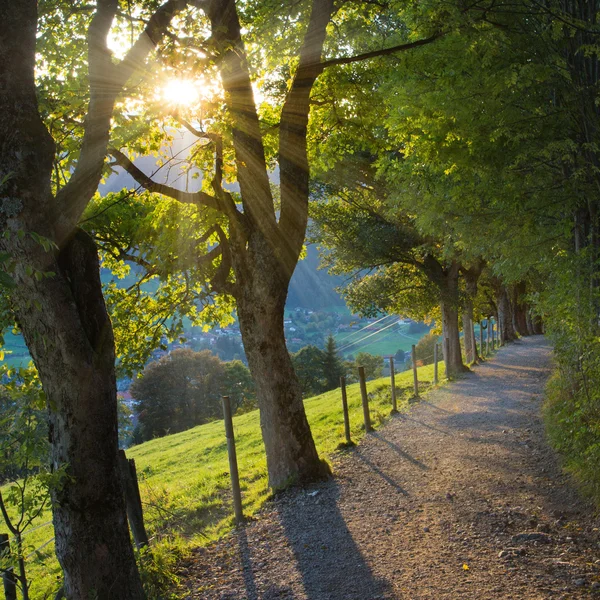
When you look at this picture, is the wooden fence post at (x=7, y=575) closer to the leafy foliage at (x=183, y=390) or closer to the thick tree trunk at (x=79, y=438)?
the thick tree trunk at (x=79, y=438)

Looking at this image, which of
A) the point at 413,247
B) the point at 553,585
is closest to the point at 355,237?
the point at 413,247

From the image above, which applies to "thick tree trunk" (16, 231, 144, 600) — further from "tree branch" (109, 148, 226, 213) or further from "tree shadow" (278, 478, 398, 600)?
"tree branch" (109, 148, 226, 213)

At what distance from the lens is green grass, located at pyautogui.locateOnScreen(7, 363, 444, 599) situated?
924 centimetres

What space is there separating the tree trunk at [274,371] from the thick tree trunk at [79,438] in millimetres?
4208

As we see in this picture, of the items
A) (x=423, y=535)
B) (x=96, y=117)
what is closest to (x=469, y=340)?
(x=423, y=535)

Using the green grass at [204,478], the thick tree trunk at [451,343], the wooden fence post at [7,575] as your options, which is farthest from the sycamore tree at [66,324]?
the thick tree trunk at [451,343]

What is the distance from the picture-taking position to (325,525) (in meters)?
7.59

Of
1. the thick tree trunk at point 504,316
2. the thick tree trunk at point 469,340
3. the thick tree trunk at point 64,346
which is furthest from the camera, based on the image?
the thick tree trunk at point 504,316

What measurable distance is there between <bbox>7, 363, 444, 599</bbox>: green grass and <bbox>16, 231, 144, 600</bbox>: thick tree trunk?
357 millimetres

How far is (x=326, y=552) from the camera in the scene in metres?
6.69

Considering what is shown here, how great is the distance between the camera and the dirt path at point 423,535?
543cm

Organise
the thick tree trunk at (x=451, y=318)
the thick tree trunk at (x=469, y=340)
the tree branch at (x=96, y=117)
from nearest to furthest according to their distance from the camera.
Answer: the tree branch at (x=96, y=117) → the thick tree trunk at (x=451, y=318) → the thick tree trunk at (x=469, y=340)

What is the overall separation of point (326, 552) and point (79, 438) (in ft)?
10.2

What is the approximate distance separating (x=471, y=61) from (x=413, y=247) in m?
13.7
